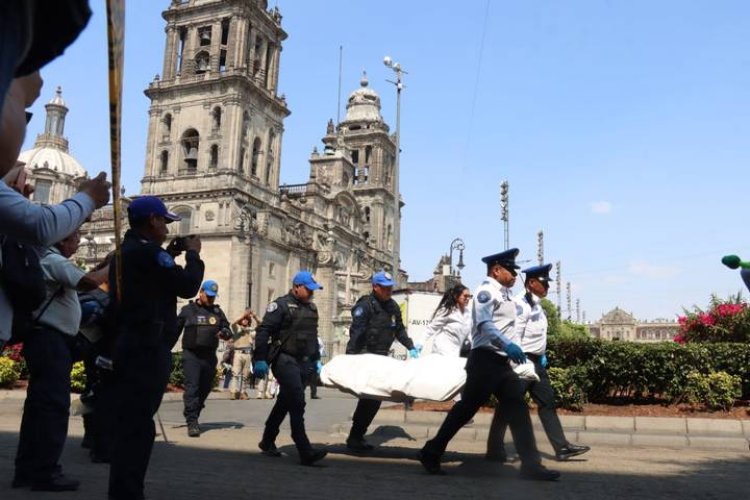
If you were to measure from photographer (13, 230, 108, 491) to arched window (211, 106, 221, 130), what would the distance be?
142 ft

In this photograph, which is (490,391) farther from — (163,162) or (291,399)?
(163,162)

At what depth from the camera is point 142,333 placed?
4.29 metres

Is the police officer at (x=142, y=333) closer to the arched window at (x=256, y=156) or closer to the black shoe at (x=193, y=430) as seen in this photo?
the black shoe at (x=193, y=430)

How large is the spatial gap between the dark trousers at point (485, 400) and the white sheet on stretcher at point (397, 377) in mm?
458

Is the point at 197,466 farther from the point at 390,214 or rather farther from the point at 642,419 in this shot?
the point at 390,214

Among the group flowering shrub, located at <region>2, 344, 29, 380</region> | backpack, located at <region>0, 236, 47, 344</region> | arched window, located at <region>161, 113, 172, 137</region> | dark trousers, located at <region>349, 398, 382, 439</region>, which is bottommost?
dark trousers, located at <region>349, 398, 382, 439</region>

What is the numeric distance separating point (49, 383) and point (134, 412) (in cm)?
94

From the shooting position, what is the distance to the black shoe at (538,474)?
5.56 meters

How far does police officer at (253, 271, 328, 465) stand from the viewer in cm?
656

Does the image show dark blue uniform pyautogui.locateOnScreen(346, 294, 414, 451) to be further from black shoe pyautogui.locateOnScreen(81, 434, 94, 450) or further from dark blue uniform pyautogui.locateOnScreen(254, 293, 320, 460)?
black shoe pyautogui.locateOnScreen(81, 434, 94, 450)

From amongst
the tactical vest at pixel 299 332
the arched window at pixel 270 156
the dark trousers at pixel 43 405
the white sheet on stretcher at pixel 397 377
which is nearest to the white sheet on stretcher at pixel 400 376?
the white sheet on stretcher at pixel 397 377

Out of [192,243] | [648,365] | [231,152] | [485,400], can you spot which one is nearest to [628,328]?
[231,152]

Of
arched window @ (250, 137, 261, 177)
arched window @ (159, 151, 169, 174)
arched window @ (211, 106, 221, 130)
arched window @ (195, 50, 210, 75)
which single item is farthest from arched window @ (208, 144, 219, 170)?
arched window @ (195, 50, 210, 75)

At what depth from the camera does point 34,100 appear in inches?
83.1
